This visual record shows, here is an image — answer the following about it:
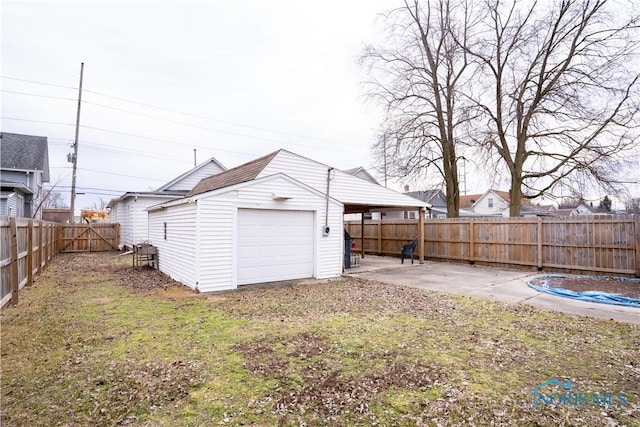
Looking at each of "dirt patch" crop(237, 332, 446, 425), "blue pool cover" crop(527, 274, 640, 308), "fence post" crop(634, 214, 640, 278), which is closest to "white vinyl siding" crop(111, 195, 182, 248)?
"dirt patch" crop(237, 332, 446, 425)

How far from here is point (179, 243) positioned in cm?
881

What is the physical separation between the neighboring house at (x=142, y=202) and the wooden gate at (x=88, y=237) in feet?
1.69

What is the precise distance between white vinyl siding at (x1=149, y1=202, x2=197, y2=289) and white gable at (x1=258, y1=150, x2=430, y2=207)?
253cm

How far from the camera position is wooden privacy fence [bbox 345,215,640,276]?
9.52 m

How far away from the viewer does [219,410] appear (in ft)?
9.20

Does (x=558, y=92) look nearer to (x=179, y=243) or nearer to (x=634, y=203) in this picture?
(x=634, y=203)

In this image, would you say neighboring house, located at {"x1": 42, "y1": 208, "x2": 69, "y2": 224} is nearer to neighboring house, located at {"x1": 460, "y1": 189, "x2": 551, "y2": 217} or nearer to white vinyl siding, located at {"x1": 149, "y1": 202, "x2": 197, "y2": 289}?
white vinyl siding, located at {"x1": 149, "y1": 202, "x2": 197, "y2": 289}

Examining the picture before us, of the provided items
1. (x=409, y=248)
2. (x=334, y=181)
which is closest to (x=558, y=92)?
(x=409, y=248)

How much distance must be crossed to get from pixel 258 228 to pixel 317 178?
3262mm

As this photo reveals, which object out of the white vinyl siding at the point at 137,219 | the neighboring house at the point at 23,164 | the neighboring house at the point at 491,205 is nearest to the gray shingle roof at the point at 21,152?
the neighboring house at the point at 23,164

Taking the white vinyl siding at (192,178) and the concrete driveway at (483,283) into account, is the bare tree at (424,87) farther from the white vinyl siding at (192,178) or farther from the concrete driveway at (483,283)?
the white vinyl siding at (192,178)

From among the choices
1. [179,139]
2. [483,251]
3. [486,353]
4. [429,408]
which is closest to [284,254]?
[486,353]

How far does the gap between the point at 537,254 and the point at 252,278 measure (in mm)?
9712

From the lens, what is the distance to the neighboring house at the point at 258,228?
7.69 meters
